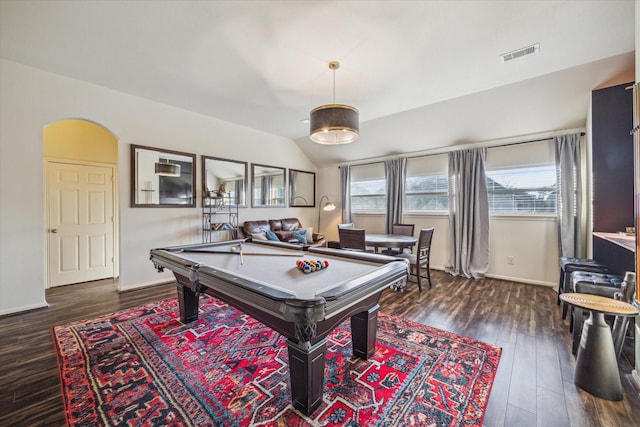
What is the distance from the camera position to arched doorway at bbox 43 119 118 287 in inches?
160

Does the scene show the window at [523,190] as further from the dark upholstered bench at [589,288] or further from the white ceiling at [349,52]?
the dark upholstered bench at [589,288]

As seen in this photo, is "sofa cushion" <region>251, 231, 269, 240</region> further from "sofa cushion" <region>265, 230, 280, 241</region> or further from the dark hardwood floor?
the dark hardwood floor

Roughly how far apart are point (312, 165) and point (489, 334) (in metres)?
5.59

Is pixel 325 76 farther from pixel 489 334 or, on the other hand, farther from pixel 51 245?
pixel 51 245

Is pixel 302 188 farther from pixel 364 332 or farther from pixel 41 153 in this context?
pixel 364 332

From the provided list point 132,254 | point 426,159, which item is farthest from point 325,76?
point 132,254

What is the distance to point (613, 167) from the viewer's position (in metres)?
2.94

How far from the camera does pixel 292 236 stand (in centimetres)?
558

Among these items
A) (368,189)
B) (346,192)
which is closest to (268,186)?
(346,192)

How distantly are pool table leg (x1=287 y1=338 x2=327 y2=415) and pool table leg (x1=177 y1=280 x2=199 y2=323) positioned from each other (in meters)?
1.67

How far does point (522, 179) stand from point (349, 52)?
12.1ft

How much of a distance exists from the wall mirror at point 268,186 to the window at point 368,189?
1.80 meters

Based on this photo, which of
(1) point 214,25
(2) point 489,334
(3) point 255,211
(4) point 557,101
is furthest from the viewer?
(3) point 255,211

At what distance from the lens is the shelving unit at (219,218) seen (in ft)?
15.7
